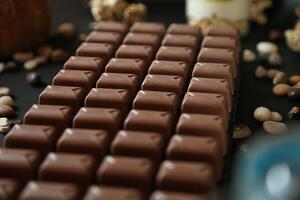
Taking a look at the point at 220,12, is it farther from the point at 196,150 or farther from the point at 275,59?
the point at 196,150

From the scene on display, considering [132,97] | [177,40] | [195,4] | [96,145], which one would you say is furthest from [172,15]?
[96,145]

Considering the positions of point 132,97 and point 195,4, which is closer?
point 132,97

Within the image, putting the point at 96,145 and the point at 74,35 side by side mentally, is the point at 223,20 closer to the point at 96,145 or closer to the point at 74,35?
the point at 74,35

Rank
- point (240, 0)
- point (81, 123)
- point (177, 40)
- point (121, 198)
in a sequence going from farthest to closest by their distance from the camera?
point (240, 0) < point (177, 40) < point (81, 123) < point (121, 198)

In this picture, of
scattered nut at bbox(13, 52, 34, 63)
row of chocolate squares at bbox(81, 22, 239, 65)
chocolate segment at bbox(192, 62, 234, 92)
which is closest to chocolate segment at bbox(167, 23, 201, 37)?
row of chocolate squares at bbox(81, 22, 239, 65)

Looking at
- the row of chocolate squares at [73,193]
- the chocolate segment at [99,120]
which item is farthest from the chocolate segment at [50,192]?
the chocolate segment at [99,120]

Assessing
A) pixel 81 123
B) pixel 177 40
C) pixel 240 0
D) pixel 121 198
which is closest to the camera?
pixel 121 198
